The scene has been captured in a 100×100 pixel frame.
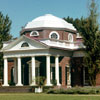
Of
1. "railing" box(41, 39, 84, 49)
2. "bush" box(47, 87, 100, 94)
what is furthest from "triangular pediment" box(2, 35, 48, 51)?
"bush" box(47, 87, 100, 94)

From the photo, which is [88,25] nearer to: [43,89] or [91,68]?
[91,68]

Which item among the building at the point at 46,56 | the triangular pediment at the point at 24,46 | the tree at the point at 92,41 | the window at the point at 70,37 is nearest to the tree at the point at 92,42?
the tree at the point at 92,41

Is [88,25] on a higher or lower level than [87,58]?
higher

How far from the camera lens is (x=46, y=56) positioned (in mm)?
45500

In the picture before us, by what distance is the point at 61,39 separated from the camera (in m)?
53.1

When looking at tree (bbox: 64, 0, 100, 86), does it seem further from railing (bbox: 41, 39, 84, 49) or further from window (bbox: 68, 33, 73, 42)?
window (bbox: 68, 33, 73, 42)

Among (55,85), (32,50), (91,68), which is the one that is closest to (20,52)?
(32,50)

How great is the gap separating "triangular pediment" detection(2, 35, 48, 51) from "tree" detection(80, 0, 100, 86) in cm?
560

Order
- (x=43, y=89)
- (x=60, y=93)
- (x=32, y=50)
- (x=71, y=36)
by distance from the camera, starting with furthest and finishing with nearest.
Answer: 1. (x=71, y=36)
2. (x=32, y=50)
3. (x=43, y=89)
4. (x=60, y=93)

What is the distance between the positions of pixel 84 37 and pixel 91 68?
4.30 m

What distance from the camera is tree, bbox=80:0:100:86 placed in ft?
147

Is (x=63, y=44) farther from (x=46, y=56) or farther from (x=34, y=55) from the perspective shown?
(x=34, y=55)

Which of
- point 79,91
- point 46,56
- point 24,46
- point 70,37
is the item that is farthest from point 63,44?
point 79,91

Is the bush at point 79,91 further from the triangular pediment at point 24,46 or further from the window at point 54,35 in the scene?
the window at point 54,35
